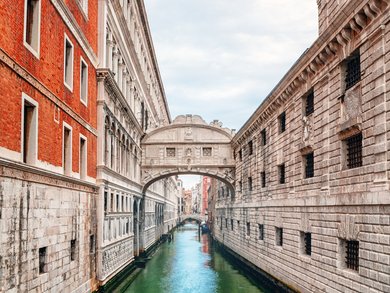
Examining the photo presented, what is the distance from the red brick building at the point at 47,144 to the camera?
9.72 m

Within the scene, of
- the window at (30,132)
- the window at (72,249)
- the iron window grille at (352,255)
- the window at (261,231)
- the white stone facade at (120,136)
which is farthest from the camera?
the window at (261,231)

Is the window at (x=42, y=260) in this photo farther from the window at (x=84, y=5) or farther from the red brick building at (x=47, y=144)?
the window at (x=84, y=5)

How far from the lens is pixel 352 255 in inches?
499

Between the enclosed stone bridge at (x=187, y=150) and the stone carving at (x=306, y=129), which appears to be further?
the enclosed stone bridge at (x=187, y=150)

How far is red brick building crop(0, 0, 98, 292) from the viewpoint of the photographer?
9.72 metres

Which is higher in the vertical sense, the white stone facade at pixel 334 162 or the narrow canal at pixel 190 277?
the white stone facade at pixel 334 162

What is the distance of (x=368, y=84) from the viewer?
11.5 metres

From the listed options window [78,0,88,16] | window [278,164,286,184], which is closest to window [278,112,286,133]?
window [278,164,286,184]

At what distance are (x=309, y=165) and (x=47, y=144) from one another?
29.7ft

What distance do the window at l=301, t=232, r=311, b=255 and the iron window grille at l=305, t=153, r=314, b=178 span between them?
2.12 meters

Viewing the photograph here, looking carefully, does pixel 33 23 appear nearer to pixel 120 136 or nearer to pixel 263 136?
pixel 120 136

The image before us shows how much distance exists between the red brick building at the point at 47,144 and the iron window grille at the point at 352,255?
7.98 m

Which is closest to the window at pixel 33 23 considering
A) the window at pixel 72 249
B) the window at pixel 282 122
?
the window at pixel 72 249

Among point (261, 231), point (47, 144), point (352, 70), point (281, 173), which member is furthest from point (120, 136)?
point (352, 70)
